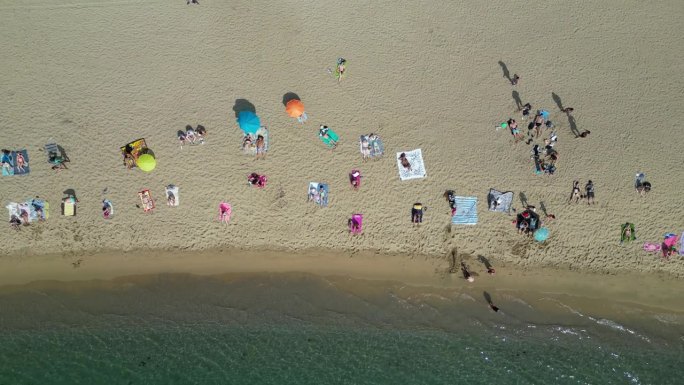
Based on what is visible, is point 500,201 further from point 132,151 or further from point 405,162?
point 132,151

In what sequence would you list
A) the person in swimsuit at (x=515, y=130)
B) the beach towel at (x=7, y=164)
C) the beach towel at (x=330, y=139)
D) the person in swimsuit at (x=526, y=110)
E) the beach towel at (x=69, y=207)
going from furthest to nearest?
1. the person in swimsuit at (x=526, y=110)
2. the person in swimsuit at (x=515, y=130)
3. the beach towel at (x=330, y=139)
4. the beach towel at (x=7, y=164)
5. the beach towel at (x=69, y=207)

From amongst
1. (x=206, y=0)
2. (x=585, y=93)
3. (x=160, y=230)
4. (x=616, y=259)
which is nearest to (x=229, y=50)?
(x=206, y=0)

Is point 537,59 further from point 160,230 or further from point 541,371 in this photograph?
point 160,230

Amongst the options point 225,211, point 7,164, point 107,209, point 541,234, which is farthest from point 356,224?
point 7,164

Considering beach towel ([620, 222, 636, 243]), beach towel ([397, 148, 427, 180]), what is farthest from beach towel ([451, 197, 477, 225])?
beach towel ([620, 222, 636, 243])

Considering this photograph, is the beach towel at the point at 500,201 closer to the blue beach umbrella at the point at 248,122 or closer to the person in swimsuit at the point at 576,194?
the person in swimsuit at the point at 576,194

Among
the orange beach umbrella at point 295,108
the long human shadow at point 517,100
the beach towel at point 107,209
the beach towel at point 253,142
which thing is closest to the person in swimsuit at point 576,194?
the long human shadow at point 517,100
